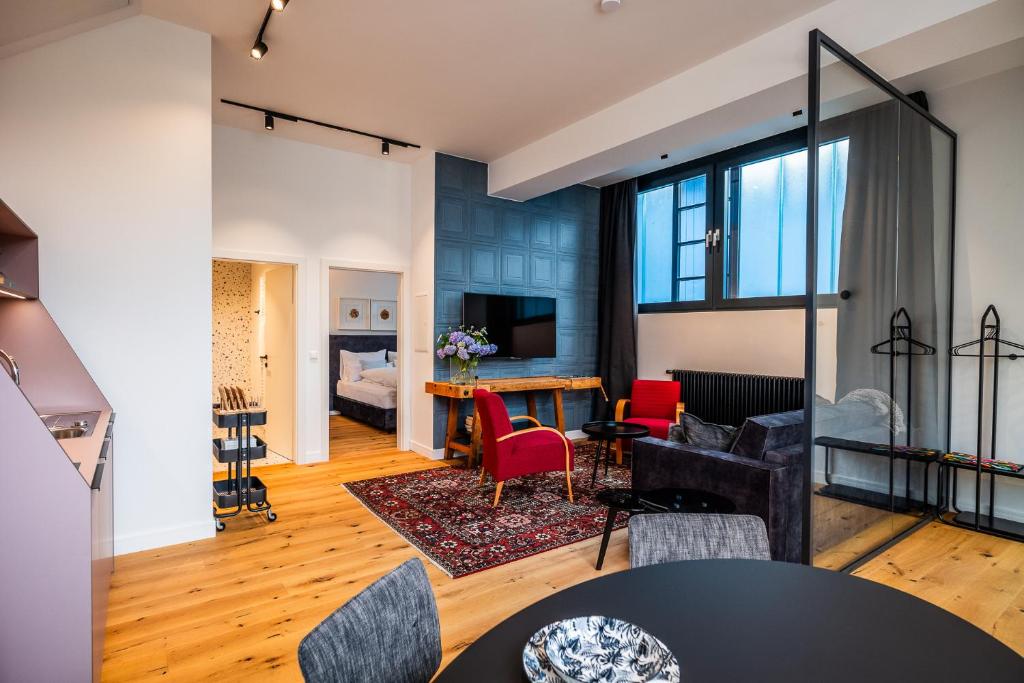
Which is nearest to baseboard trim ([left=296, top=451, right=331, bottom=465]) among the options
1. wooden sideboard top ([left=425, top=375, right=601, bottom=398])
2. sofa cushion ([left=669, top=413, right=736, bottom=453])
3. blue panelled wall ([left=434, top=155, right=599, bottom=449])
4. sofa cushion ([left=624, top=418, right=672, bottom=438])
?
blue panelled wall ([left=434, top=155, right=599, bottom=449])

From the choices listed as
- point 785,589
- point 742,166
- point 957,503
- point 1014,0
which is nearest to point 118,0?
point 785,589

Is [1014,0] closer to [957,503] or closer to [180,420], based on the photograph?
[957,503]

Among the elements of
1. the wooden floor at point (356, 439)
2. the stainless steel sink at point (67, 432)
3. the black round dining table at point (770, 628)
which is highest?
the stainless steel sink at point (67, 432)

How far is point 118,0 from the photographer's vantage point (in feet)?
9.12

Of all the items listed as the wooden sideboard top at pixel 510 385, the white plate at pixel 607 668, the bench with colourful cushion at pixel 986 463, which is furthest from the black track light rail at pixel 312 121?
the bench with colourful cushion at pixel 986 463

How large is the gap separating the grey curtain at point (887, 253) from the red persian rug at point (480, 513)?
1807 millimetres

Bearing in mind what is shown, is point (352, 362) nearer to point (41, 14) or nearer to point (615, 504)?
point (41, 14)

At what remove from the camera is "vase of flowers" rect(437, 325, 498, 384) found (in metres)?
4.99

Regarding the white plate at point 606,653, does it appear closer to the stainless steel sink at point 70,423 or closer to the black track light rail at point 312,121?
the stainless steel sink at point 70,423

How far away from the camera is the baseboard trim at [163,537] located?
296 cm

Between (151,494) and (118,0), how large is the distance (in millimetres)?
2710

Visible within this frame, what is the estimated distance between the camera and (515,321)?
559 cm

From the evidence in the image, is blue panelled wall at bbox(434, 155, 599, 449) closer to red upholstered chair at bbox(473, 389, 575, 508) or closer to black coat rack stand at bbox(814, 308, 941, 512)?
red upholstered chair at bbox(473, 389, 575, 508)

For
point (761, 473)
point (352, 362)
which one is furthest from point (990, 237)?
point (352, 362)
